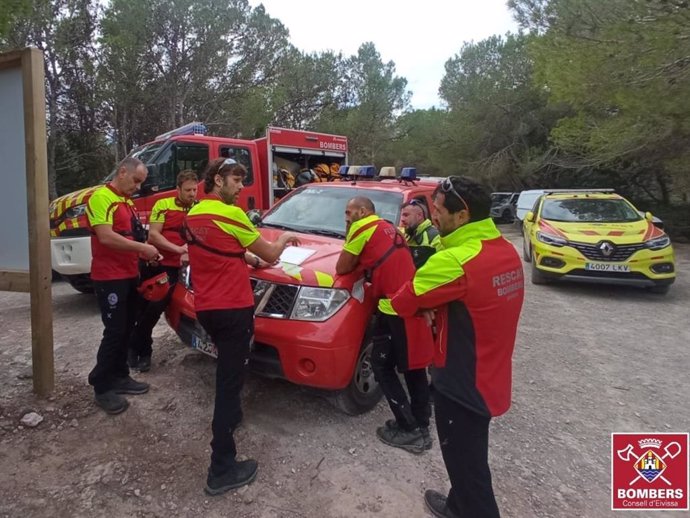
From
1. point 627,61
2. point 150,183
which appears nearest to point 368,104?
point 627,61

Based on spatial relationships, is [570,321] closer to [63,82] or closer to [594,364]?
[594,364]

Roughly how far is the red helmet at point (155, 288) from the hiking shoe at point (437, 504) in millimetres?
2273

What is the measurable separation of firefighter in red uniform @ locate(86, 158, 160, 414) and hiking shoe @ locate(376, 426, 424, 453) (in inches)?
69.3

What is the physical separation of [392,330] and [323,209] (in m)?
1.69

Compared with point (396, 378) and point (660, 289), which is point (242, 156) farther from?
point (660, 289)

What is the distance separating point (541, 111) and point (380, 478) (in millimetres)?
22524

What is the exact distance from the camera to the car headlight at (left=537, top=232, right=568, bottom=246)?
7.32 metres

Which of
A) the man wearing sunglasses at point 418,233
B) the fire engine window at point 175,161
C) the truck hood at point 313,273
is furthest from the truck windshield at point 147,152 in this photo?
the man wearing sunglasses at point 418,233

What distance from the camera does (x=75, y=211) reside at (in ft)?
16.7

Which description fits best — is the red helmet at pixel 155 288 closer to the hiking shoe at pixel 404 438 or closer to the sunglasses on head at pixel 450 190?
the hiking shoe at pixel 404 438

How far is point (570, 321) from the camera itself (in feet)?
19.7

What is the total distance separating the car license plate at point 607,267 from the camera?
6.92 m

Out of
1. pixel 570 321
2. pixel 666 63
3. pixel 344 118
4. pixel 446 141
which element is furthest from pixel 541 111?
pixel 570 321

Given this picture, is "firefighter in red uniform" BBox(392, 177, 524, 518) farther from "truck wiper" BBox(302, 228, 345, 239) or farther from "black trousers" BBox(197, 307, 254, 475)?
"truck wiper" BBox(302, 228, 345, 239)
